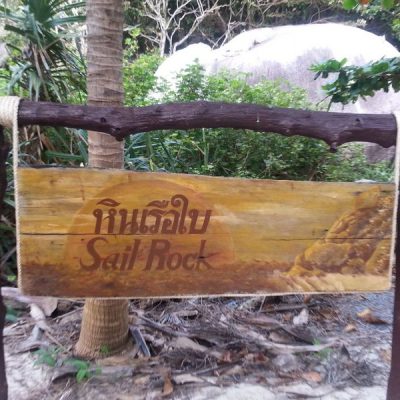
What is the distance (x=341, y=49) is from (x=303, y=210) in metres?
7.02

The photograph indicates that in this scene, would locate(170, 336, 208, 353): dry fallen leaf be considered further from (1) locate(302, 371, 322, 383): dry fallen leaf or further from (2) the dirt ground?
(1) locate(302, 371, 322, 383): dry fallen leaf

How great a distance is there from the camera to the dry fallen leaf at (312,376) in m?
2.38

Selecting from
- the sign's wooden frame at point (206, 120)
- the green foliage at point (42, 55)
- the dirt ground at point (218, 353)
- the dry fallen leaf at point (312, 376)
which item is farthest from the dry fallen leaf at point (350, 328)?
the green foliage at point (42, 55)

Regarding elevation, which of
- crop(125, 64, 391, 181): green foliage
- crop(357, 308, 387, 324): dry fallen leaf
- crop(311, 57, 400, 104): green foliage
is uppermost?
crop(311, 57, 400, 104): green foliage

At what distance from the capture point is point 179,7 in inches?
513

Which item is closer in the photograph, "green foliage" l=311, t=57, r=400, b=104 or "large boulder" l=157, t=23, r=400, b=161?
"green foliage" l=311, t=57, r=400, b=104

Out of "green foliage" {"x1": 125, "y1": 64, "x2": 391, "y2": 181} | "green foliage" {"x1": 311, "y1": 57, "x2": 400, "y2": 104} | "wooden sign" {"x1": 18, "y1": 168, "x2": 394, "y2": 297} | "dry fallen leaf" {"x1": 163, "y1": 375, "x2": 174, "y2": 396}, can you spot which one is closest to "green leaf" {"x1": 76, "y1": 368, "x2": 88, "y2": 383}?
"dry fallen leaf" {"x1": 163, "y1": 375, "x2": 174, "y2": 396}

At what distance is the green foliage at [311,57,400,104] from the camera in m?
3.08

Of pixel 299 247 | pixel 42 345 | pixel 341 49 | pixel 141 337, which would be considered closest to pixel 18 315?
pixel 42 345

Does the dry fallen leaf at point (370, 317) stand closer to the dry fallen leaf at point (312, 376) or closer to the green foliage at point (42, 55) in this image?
the dry fallen leaf at point (312, 376)

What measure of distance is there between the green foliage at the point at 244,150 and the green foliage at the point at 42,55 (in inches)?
38.4

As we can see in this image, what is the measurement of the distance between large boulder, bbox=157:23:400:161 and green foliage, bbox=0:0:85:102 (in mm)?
3308

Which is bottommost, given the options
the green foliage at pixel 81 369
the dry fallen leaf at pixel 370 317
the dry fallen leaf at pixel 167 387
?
the dry fallen leaf at pixel 370 317

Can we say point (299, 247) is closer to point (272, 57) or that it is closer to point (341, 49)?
point (272, 57)
